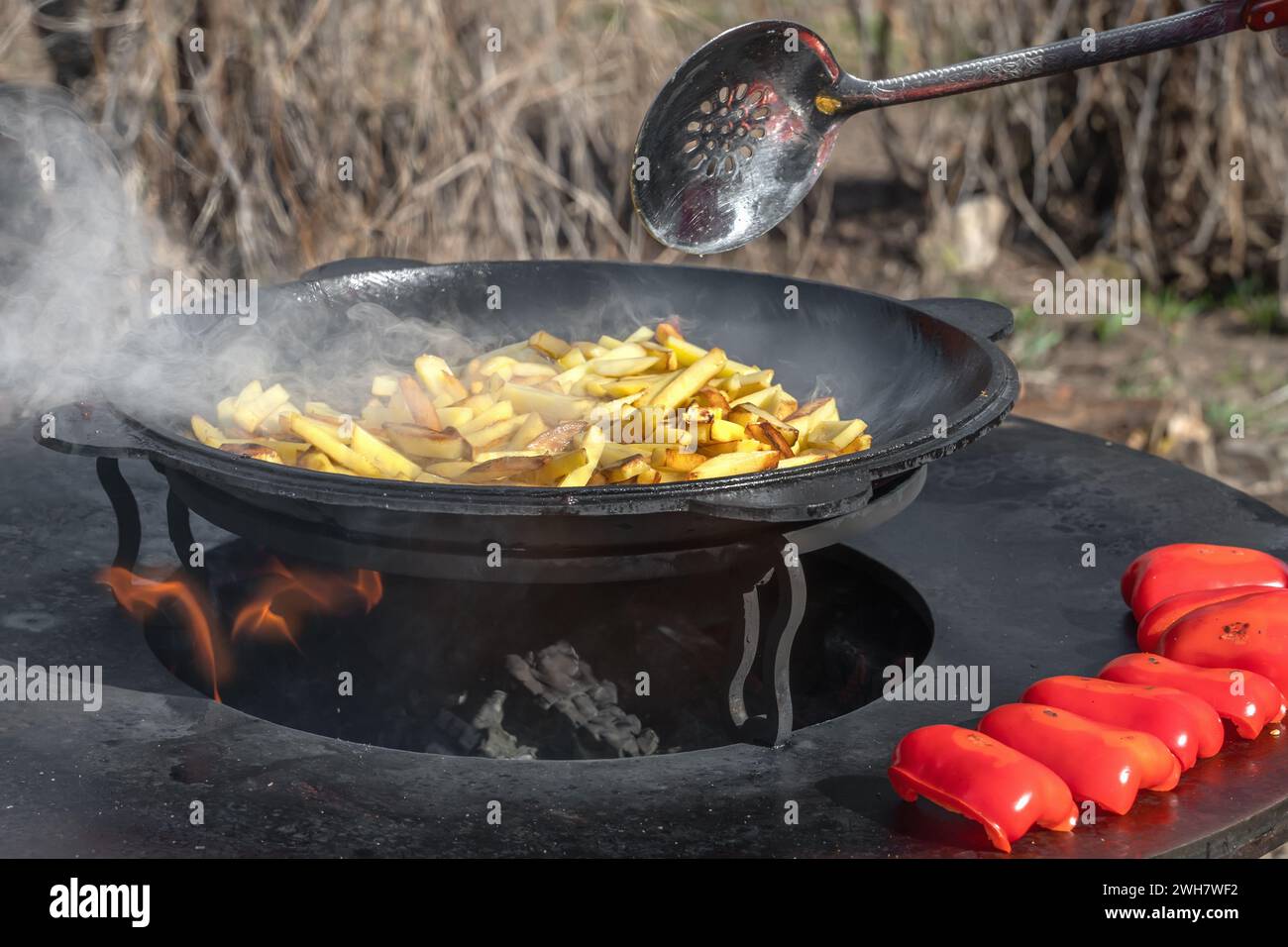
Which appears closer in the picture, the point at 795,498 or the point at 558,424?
the point at 795,498

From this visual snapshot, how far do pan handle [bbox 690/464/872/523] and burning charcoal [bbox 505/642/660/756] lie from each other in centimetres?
87

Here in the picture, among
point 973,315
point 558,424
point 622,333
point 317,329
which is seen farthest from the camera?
point 622,333

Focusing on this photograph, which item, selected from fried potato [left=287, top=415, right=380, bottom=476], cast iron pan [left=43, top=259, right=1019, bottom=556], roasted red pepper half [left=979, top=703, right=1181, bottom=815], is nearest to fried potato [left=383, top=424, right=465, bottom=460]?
fried potato [left=287, top=415, right=380, bottom=476]

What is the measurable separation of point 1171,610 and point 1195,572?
0.53ft

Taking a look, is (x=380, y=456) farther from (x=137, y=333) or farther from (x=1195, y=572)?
(x=1195, y=572)

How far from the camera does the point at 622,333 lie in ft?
12.7

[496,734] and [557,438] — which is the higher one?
[557,438]

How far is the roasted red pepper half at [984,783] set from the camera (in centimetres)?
225

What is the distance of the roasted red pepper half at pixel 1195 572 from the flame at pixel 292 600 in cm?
169

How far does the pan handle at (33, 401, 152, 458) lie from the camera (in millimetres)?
2486

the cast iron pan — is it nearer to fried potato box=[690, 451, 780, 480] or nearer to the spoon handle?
fried potato box=[690, 451, 780, 480]

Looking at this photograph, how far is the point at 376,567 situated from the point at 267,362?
3.47 feet

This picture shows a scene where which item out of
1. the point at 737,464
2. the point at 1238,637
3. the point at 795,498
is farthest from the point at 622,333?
the point at 1238,637

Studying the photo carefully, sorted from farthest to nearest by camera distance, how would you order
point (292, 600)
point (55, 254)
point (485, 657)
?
1. point (55, 254)
2. point (292, 600)
3. point (485, 657)
